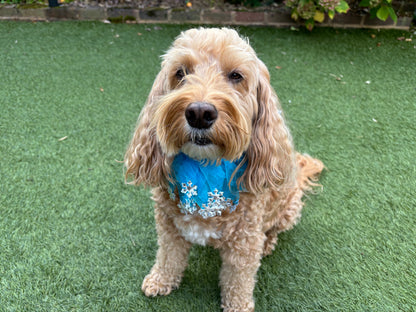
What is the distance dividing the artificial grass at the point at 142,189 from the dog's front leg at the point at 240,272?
0.39ft

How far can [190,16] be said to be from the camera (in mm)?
5504

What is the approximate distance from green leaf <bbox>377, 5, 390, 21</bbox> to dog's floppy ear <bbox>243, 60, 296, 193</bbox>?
426 cm

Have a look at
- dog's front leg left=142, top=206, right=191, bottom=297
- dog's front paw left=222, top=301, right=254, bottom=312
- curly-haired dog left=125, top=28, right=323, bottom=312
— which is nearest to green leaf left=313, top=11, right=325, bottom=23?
curly-haired dog left=125, top=28, right=323, bottom=312

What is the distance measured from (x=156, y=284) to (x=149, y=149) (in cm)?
96

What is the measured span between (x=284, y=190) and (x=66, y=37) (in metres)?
4.30

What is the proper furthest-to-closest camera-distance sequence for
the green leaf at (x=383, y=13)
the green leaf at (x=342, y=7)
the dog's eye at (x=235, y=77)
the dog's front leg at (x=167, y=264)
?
1. the green leaf at (x=383, y=13)
2. the green leaf at (x=342, y=7)
3. the dog's front leg at (x=167, y=264)
4. the dog's eye at (x=235, y=77)

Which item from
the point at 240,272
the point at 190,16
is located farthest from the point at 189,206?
the point at 190,16

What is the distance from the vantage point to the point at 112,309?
81.8 inches

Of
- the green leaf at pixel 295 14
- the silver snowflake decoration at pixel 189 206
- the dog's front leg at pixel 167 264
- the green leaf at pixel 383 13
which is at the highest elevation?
the green leaf at pixel 383 13

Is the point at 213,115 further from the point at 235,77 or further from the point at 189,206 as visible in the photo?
the point at 189,206

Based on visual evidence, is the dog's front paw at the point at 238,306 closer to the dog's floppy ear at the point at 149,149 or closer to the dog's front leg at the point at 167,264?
the dog's front leg at the point at 167,264

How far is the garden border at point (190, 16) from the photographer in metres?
5.35

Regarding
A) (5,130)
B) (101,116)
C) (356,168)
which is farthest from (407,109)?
(5,130)

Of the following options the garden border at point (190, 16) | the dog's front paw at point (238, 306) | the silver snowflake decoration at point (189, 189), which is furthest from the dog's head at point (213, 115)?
the garden border at point (190, 16)
